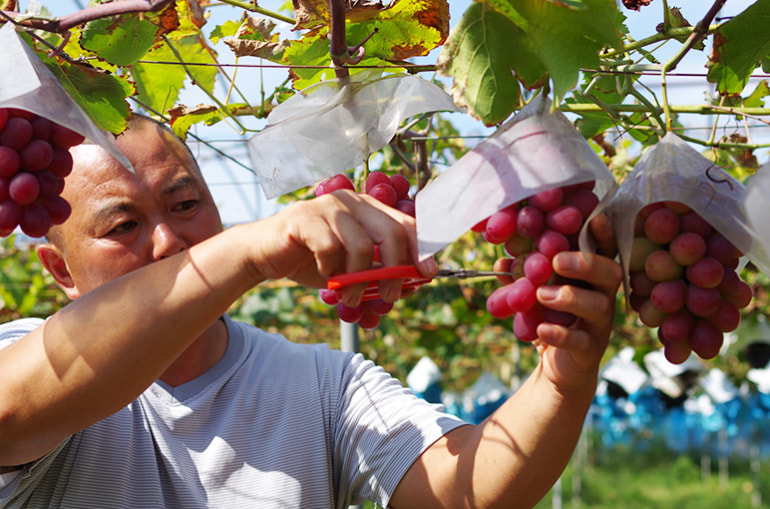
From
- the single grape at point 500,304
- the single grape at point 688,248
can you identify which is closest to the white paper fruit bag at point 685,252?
the single grape at point 688,248

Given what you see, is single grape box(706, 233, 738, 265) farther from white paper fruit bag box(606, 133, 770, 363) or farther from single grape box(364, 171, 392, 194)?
single grape box(364, 171, 392, 194)

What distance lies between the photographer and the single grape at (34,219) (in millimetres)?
744

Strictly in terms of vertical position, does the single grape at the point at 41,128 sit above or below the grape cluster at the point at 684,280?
above

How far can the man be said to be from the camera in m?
0.77

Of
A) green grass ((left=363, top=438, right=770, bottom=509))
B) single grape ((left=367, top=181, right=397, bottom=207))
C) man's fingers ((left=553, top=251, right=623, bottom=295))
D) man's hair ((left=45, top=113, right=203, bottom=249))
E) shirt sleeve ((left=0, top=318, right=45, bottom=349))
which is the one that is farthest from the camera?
green grass ((left=363, top=438, right=770, bottom=509))

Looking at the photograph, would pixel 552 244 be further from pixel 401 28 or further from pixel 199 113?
pixel 199 113

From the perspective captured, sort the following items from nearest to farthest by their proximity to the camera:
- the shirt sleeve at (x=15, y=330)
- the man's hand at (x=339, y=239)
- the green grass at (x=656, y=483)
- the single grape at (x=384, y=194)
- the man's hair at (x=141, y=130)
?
the man's hand at (x=339, y=239) → the single grape at (x=384, y=194) → the shirt sleeve at (x=15, y=330) → the man's hair at (x=141, y=130) → the green grass at (x=656, y=483)

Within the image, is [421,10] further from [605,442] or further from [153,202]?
[605,442]

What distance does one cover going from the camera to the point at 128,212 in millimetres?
1149

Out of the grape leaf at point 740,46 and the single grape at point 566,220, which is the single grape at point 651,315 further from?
the grape leaf at point 740,46

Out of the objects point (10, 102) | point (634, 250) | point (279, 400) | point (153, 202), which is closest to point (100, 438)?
point (279, 400)

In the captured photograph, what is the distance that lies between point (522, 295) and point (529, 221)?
0.07 m

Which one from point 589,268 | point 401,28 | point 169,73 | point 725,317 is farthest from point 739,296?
point 169,73

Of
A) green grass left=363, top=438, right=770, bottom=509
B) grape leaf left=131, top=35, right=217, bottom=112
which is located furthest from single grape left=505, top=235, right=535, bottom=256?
green grass left=363, top=438, right=770, bottom=509
